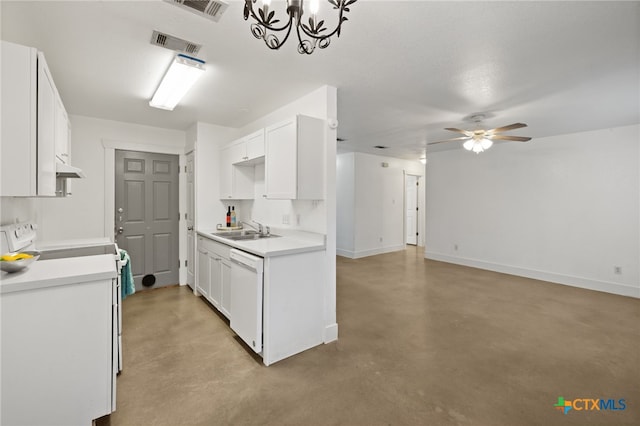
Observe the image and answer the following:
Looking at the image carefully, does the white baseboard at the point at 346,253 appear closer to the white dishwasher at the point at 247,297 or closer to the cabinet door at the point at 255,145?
the cabinet door at the point at 255,145

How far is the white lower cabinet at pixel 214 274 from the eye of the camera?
3.11m

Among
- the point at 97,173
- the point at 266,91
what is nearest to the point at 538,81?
the point at 266,91

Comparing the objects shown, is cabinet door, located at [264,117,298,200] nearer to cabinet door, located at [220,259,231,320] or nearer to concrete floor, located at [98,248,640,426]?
cabinet door, located at [220,259,231,320]

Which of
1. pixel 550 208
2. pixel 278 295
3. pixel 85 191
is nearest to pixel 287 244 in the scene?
pixel 278 295

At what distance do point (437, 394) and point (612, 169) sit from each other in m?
4.71

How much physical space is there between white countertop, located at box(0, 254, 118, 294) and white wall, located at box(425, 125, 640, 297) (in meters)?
6.13

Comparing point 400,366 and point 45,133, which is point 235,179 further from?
point 400,366

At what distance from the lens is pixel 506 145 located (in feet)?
17.7

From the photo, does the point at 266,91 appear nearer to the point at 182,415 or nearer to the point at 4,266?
the point at 4,266

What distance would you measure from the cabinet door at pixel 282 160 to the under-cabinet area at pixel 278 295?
54 cm

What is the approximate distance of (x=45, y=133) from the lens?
166 centimetres

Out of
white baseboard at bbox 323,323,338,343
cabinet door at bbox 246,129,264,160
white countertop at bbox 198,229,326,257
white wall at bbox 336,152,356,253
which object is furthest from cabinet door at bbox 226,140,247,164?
white wall at bbox 336,152,356,253

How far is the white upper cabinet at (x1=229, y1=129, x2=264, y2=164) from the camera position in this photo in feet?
10.6

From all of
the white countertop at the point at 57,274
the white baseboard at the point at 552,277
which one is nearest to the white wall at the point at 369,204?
the white baseboard at the point at 552,277
